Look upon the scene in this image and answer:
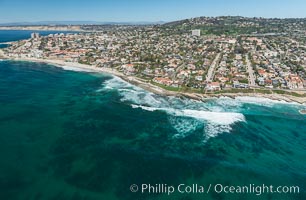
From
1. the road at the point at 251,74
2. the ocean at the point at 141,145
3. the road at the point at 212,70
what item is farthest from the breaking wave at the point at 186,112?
the road at the point at 251,74

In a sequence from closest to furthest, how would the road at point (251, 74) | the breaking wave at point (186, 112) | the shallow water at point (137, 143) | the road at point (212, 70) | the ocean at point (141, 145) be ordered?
the ocean at point (141, 145) → the shallow water at point (137, 143) → the breaking wave at point (186, 112) → the road at point (251, 74) → the road at point (212, 70)

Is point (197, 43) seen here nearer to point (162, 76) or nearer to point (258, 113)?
point (162, 76)

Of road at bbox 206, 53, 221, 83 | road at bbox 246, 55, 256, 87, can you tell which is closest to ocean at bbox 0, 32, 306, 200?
road at bbox 246, 55, 256, 87

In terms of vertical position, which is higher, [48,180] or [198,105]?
[198,105]

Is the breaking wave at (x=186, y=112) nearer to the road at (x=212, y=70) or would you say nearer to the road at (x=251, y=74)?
the road at (x=212, y=70)


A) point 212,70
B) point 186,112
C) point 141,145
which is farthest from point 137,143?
point 212,70

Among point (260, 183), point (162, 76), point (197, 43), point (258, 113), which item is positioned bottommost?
point (260, 183)

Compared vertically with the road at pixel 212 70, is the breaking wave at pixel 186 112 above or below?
below

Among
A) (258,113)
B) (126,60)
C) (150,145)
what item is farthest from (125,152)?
(126,60)

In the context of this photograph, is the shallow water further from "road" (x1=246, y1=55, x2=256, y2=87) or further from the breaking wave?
"road" (x1=246, y1=55, x2=256, y2=87)
